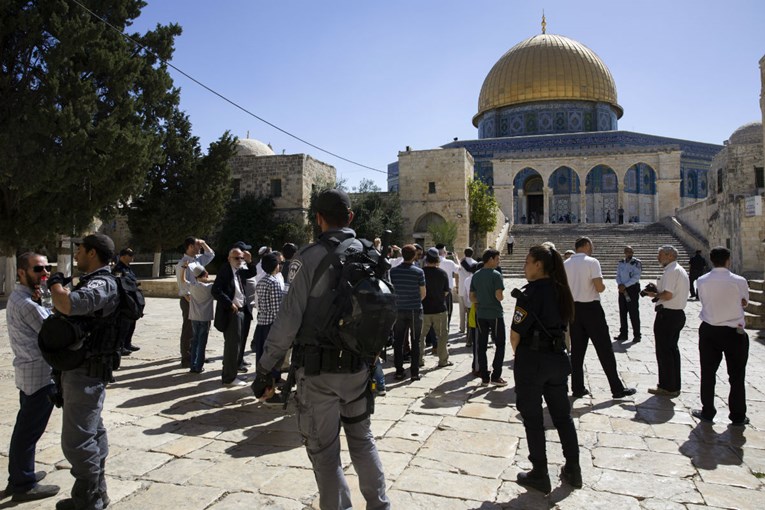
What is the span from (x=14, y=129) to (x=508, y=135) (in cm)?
3124

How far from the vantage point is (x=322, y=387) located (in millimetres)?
2479

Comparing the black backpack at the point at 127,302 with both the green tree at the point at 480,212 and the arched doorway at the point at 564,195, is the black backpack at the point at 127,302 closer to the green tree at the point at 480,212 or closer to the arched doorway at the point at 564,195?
the green tree at the point at 480,212

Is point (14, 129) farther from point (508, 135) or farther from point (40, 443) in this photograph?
point (508, 135)

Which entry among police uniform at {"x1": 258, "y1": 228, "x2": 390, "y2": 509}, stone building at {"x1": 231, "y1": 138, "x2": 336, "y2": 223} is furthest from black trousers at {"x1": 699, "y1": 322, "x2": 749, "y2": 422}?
stone building at {"x1": 231, "y1": 138, "x2": 336, "y2": 223}

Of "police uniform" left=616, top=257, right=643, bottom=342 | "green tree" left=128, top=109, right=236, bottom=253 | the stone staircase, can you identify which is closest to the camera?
"police uniform" left=616, top=257, right=643, bottom=342

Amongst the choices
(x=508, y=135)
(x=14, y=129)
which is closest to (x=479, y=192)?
(x=508, y=135)

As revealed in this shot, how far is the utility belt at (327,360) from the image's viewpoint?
245cm

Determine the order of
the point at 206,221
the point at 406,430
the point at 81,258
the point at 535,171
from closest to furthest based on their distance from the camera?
1. the point at 81,258
2. the point at 406,430
3. the point at 206,221
4. the point at 535,171

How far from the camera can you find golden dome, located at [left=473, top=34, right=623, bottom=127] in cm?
3684

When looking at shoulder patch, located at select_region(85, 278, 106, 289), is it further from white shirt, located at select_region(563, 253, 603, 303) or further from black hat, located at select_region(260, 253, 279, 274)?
white shirt, located at select_region(563, 253, 603, 303)

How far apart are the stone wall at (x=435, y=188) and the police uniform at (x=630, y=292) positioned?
17.4 meters

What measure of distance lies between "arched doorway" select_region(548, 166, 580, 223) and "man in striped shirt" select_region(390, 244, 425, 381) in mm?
29934

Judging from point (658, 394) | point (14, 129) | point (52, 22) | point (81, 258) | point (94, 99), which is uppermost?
point (52, 22)

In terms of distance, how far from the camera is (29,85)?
14.1 metres
